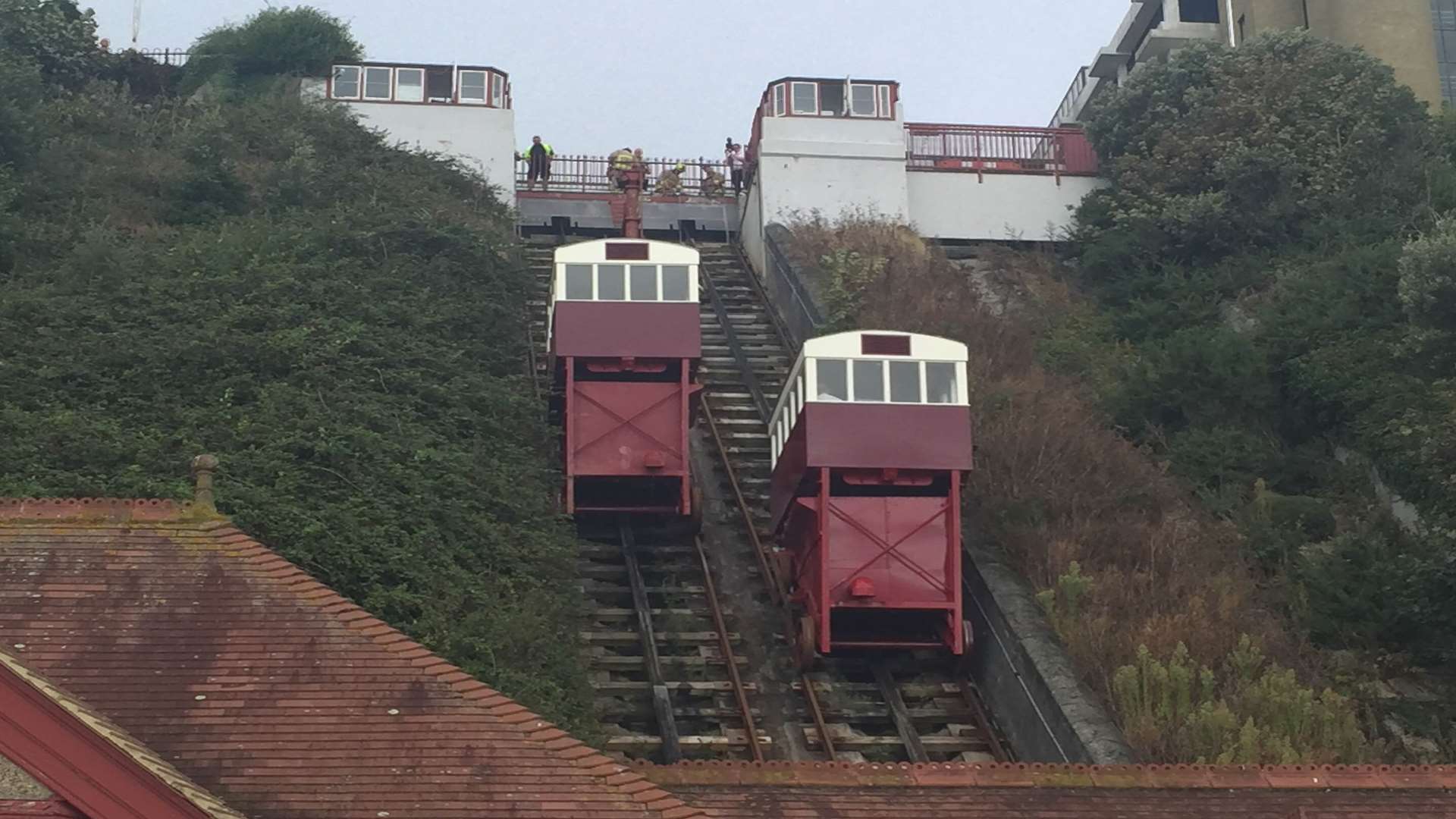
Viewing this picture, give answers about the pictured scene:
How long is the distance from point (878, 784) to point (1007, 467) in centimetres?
1223

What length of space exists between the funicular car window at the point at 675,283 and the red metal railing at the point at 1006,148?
51.7 ft

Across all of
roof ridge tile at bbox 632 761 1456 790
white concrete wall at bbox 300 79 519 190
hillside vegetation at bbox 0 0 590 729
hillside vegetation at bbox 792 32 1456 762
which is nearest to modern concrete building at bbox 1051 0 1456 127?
hillside vegetation at bbox 792 32 1456 762

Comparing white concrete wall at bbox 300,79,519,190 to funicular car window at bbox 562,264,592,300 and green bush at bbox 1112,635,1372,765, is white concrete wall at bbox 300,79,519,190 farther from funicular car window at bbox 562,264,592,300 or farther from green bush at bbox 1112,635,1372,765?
green bush at bbox 1112,635,1372,765

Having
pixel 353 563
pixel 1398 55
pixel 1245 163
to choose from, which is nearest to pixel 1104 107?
pixel 1245 163

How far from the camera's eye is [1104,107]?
38.2 metres

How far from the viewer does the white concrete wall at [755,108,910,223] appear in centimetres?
3628

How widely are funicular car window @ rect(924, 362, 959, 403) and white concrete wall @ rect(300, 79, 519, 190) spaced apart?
17.7 metres

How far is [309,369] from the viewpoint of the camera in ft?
75.4

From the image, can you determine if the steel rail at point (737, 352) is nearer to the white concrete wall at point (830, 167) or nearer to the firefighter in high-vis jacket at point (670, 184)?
the white concrete wall at point (830, 167)

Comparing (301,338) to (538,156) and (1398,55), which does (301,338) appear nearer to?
(538,156)

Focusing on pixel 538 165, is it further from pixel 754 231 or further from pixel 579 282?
pixel 579 282

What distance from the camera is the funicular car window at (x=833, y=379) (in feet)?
69.2

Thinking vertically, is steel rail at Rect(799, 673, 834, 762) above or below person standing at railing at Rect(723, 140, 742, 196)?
below

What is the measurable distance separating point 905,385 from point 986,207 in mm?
17433
